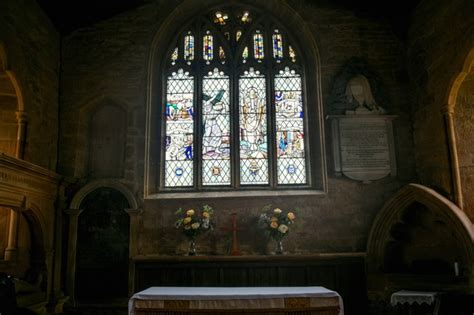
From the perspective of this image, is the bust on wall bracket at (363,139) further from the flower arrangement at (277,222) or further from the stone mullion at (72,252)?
the stone mullion at (72,252)

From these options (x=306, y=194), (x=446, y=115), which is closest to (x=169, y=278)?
(x=306, y=194)

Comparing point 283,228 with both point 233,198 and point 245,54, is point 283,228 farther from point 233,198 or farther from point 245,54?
point 245,54

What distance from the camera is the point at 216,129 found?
7426 millimetres

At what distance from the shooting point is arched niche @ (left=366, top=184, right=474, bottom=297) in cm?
563

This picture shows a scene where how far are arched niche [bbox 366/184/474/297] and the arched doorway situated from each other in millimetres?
3677

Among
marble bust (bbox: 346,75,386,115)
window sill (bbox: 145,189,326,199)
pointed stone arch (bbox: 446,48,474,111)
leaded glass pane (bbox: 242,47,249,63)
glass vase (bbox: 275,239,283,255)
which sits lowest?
glass vase (bbox: 275,239,283,255)

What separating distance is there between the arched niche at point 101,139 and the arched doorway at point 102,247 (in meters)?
0.42

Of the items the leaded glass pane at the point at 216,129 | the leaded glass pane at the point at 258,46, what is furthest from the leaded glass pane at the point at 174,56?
the leaded glass pane at the point at 258,46

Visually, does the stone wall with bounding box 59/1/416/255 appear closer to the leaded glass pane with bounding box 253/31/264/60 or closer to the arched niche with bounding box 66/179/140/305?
the arched niche with bounding box 66/179/140/305

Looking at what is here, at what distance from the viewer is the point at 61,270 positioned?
6.56m

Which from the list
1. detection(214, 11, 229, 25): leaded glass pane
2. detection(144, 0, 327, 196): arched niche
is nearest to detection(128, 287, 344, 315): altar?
detection(144, 0, 327, 196): arched niche

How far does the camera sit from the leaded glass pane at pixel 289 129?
7266mm

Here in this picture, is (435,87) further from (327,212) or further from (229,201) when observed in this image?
(229,201)

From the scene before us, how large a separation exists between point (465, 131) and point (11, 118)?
6.61 m
